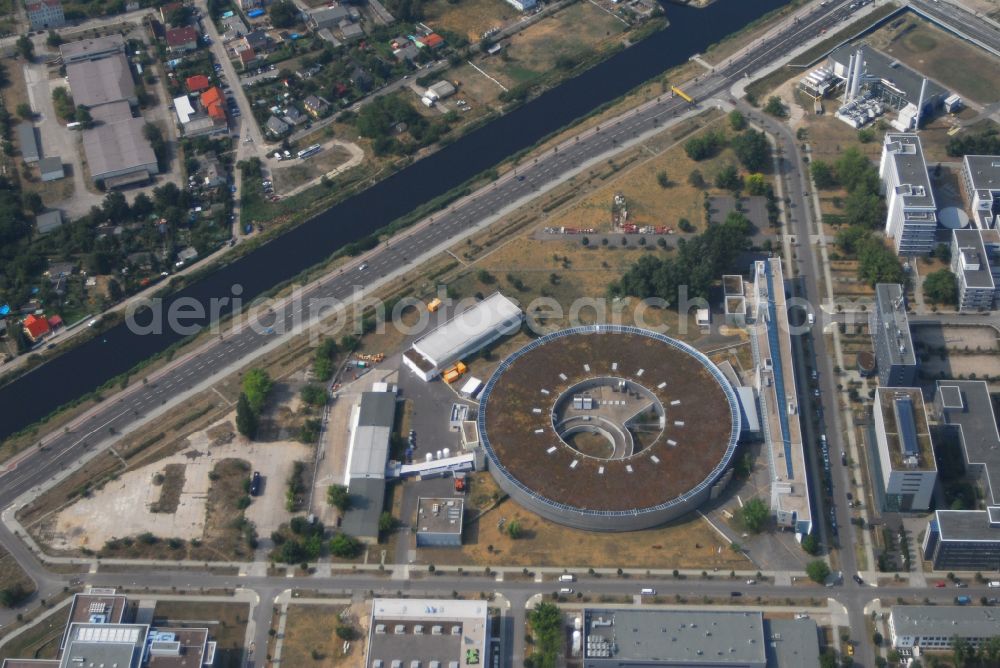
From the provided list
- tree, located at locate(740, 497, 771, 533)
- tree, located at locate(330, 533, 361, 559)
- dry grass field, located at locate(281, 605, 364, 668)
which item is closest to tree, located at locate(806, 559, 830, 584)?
tree, located at locate(740, 497, 771, 533)

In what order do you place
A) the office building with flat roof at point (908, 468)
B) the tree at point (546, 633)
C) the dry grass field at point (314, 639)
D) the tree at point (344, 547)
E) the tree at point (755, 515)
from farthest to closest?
the tree at point (344, 547) < the tree at point (755, 515) < the office building with flat roof at point (908, 468) < the dry grass field at point (314, 639) < the tree at point (546, 633)

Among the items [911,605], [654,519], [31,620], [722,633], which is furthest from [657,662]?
[31,620]

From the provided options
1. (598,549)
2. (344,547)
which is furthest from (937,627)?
(344,547)

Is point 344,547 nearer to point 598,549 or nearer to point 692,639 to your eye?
point 598,549

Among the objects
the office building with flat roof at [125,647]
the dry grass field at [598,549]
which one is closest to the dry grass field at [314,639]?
the office building with flat roof at [125,647]

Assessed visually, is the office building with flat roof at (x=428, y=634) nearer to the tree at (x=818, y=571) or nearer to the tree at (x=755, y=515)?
the tree at (x=755, y=515)

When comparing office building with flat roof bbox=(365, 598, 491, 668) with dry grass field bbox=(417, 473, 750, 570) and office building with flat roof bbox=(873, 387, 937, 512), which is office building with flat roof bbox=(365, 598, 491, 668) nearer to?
dry grass field bbox=(417, 473, 750, 570)

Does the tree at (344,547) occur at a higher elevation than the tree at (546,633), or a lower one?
higher
